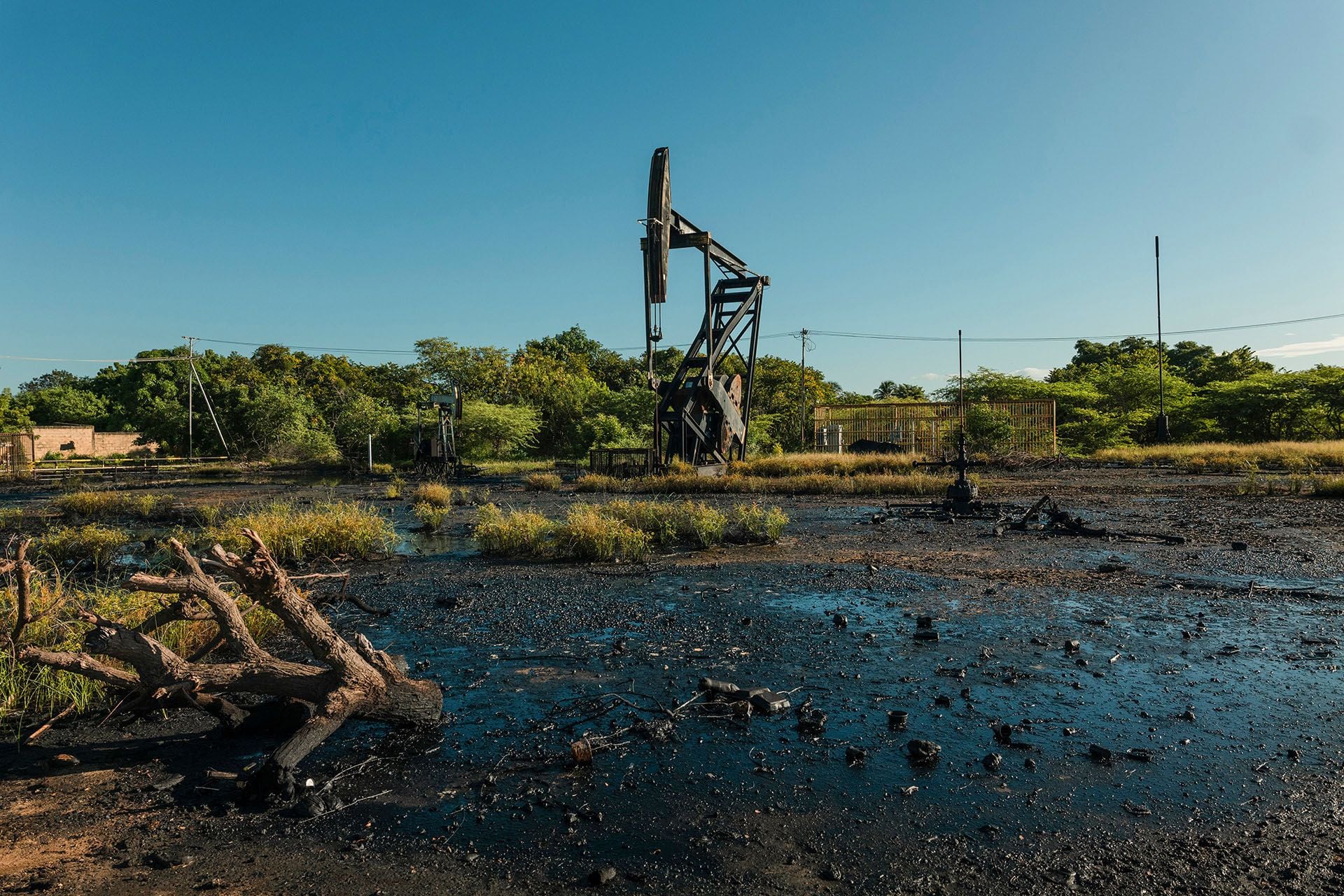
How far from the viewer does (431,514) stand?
46.1 ft

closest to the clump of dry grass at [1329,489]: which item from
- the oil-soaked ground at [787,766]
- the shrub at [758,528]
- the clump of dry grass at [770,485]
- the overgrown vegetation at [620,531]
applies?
the clump of dry grass at [770,485]

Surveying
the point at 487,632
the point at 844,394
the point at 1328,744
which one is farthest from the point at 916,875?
the point at 844,394

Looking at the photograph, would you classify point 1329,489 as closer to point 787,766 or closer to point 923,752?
point 923,752

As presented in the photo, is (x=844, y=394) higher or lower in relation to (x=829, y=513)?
higher

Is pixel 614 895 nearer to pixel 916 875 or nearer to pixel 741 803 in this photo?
pixel 741 803

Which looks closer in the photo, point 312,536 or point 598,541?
point 598,541

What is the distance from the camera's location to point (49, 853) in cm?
322

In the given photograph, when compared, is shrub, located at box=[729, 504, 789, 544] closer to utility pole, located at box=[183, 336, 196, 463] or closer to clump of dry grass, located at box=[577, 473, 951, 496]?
clump of dry grass, located at box=[577, 473, 951, 496]

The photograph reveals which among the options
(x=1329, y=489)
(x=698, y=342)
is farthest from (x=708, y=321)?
(x=1329, y=489)

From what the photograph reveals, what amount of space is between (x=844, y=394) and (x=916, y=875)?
63.2m

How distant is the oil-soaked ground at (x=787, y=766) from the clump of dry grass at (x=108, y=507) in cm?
1110

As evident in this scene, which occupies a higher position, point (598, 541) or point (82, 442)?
point (82, 442)

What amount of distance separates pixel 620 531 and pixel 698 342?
12076mm

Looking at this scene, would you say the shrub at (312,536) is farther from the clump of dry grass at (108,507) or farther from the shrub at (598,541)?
the clump of dry grass at (108,507)
